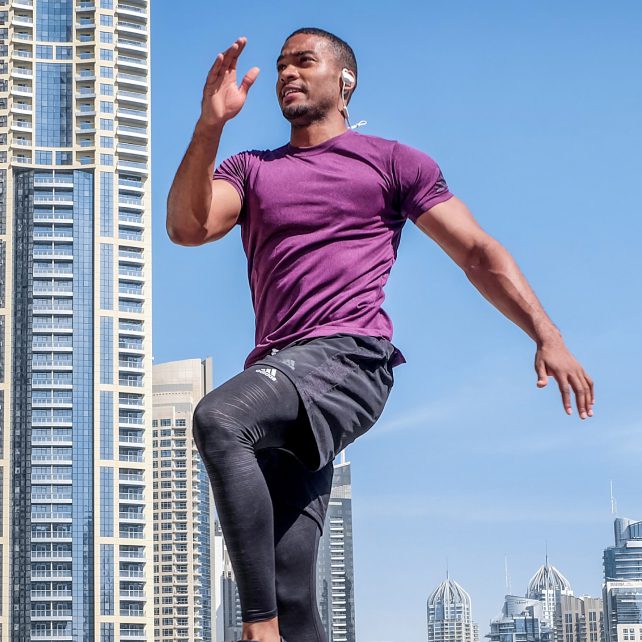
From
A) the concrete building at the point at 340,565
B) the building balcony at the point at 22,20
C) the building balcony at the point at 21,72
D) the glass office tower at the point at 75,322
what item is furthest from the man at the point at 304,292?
the concrete building at the point at 340,565

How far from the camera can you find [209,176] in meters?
4.26

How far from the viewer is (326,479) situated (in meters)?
4.39

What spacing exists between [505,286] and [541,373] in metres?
0.35

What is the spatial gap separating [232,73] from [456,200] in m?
0.95

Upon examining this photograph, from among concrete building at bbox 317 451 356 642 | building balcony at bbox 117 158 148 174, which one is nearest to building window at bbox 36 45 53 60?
building balcony at bbox 117 158 148 174

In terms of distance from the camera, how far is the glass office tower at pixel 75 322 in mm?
99812

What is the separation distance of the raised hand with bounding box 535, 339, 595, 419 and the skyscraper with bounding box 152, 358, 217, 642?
407 feet

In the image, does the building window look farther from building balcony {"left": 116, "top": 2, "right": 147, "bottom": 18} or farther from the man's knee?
the man's knee

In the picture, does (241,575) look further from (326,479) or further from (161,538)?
(161,538)

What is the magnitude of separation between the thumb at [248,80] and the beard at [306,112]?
38 cm

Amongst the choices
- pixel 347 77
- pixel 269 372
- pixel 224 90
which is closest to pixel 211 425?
pixel 269 372

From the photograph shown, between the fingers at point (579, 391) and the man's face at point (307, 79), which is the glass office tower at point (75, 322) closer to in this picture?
the man's face at point (307, 79)

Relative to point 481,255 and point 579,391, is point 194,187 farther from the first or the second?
point 579,391

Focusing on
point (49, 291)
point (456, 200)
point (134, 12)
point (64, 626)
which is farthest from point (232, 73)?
point (134, 12)
